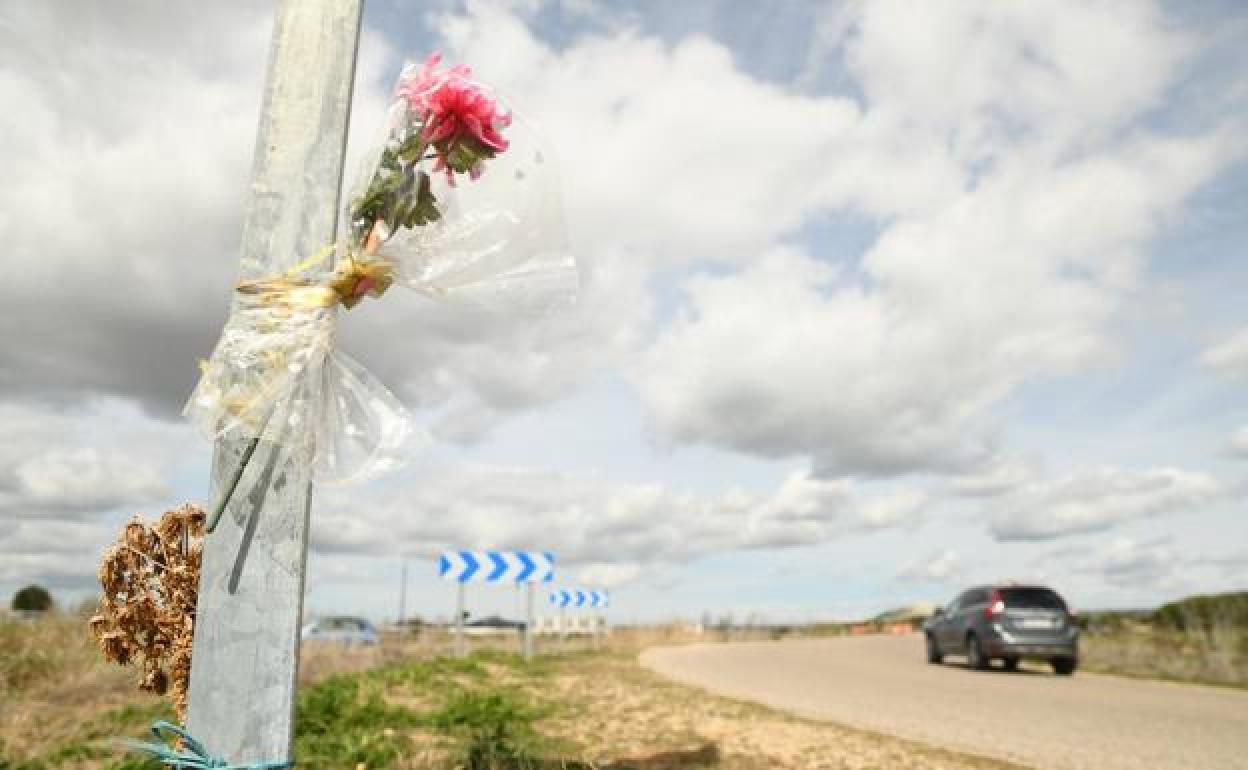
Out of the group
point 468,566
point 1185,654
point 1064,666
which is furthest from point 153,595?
point 1185,654

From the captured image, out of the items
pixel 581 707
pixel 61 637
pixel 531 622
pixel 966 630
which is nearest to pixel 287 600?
pixel 581 707

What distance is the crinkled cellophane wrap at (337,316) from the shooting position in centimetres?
214

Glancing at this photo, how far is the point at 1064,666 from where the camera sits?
15.3 m

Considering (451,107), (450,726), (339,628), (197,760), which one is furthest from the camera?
(339,628)

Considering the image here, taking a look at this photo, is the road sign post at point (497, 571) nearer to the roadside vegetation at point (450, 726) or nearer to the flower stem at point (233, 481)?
the roadside vegetation at point (450, 726)

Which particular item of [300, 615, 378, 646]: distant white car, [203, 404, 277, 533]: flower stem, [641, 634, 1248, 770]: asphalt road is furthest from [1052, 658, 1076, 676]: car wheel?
[300, 615, 378, 646]: distant white car

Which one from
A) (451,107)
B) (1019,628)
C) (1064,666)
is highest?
(451,107)

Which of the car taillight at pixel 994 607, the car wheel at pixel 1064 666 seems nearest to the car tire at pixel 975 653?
the car taillight at pixel 994 607

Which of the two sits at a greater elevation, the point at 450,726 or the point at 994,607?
the point at 994,607

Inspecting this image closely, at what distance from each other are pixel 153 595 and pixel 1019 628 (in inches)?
606

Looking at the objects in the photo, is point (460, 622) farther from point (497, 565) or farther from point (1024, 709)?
point (1024, 709)

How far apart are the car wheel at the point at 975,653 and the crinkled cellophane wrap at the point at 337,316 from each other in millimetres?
15561

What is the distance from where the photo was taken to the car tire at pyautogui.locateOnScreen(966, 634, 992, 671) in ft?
52.2

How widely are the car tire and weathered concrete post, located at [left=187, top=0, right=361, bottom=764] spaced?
52.2 ft
